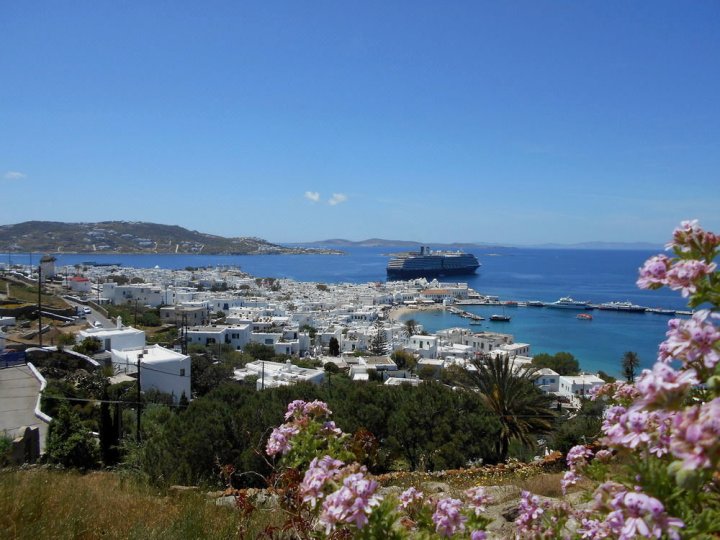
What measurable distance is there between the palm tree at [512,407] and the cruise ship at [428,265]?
9659 cm

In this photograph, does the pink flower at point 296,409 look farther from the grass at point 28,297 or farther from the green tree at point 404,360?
the grass at point 28,297

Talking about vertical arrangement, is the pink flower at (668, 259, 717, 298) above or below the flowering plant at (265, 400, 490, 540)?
above

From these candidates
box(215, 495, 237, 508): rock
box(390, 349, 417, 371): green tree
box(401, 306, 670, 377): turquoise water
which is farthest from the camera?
box(401, 306, 670, 377): turquoise water

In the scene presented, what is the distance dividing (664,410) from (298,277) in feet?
367

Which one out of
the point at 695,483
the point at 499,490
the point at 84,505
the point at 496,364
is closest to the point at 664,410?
the point at 695,483

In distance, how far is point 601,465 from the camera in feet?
6.28

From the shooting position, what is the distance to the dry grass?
298 cm

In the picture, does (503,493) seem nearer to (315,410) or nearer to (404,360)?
(315,410)

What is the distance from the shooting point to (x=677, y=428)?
2.87 feet

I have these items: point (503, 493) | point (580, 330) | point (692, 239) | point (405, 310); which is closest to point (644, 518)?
point (692, 239)

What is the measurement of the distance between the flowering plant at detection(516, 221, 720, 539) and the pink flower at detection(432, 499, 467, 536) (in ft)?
1.37

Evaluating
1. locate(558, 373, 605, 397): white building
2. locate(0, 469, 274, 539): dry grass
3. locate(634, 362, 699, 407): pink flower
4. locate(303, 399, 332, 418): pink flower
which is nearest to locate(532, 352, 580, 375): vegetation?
locate(558, 373, 605, 397): white building

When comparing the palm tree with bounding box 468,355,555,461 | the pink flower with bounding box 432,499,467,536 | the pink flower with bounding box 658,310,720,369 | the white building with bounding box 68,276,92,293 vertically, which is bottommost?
the white building with bounding box 68,276,92,293

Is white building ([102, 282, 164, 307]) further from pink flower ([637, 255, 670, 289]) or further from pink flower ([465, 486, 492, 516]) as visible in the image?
pink flower ([637, 255, 670, 289])
